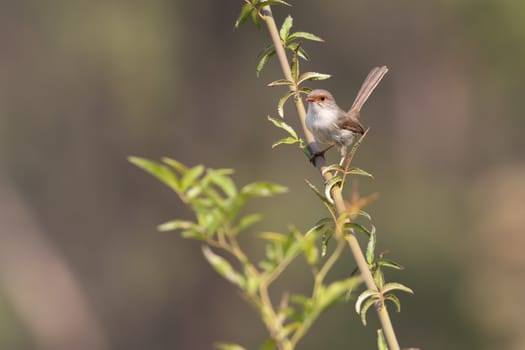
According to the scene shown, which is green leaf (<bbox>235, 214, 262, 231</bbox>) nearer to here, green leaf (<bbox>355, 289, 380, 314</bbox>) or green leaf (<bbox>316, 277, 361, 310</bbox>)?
green leaf (<bbox>316, 277, 361, 310</bbox>)

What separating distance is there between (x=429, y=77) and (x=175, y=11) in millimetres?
5604

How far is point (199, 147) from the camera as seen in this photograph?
17234 millimetres

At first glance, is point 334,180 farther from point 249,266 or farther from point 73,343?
point 73,343

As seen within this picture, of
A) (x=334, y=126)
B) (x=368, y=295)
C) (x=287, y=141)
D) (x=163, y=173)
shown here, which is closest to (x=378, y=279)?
(x=368, y=295)

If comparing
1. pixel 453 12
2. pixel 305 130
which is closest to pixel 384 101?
pixel 453 12

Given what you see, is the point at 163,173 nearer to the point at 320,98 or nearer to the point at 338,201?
the point at 338,201

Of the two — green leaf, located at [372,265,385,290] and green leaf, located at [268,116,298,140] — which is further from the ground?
green leaf, located at [268,116,298,140]

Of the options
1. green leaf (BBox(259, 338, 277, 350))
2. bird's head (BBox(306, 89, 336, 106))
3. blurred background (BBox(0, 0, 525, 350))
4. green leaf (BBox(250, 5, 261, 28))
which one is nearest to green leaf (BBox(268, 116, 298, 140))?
green leaf (BBox(250, 5, 261, 28))

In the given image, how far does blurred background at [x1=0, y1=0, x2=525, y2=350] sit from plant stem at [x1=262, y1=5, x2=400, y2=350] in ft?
40.2

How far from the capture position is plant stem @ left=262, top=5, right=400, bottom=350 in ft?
3.17

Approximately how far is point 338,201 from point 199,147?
639 inches

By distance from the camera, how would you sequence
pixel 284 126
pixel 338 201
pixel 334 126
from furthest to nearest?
pixel 334 126
pixel 284 126
pixel 338 201

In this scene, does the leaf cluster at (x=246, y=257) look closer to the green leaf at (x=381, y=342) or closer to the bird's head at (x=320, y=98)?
the green leaf at (x=381, y=342)

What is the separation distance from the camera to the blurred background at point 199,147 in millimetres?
14648
